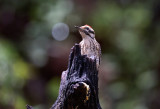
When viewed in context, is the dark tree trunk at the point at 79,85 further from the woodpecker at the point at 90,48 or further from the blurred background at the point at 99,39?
the blurred background at the point at 99,39

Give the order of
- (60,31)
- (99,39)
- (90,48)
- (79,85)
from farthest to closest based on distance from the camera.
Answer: (99,39)
(60,31)
(90,48)
(79,85)

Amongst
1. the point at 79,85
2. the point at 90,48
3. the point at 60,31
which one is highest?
the point at 60,31

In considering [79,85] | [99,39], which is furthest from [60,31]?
[79,85]

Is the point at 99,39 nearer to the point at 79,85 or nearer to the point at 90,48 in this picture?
the point at 90,48

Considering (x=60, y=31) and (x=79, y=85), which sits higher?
(x=60, y=31)

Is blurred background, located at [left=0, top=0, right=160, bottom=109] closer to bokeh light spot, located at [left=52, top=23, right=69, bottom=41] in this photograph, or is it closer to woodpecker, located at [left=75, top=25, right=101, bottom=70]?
bokeh light spot, located at [left=52, top=23, right=69, bottom=41]

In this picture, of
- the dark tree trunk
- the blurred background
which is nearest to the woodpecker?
the dark tree trunk

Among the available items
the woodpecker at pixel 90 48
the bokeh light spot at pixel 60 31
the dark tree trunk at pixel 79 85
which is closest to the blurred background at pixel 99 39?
the bokeh light spot at pixel 60 31
